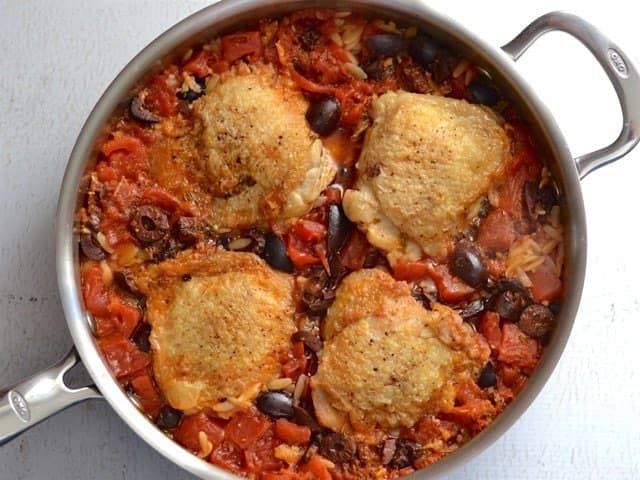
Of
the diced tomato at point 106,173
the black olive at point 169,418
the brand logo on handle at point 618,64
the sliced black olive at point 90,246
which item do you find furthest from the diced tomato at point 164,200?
the brand logo on handle at point 618,64

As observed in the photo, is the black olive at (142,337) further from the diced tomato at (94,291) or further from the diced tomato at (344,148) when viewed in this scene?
the diced tomato at (344,148)

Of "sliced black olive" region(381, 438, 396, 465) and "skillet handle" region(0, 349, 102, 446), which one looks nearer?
"skillet handle" region(0, 349, 102, 446)

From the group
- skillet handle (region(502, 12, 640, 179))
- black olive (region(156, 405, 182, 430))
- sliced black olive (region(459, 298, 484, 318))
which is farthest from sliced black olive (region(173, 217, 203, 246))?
skillet handle (region(502, 12, 640, 179))

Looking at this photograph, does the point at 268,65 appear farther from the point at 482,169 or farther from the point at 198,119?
the point at 482,169

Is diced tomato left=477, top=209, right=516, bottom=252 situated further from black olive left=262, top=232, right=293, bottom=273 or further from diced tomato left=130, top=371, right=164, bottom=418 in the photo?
diced tomato left=130, top=371, right=164, bottom=418

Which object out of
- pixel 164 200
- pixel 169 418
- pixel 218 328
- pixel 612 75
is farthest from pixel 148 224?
pixel 612 75
